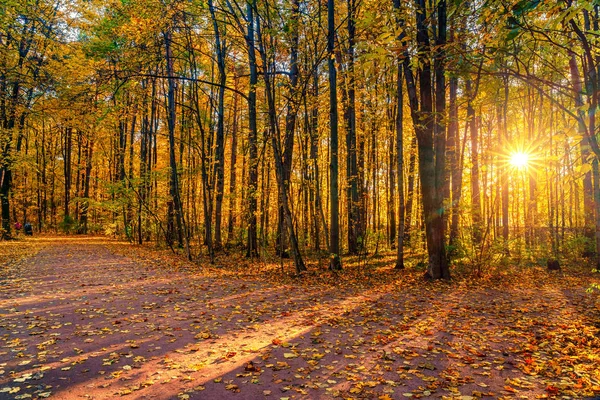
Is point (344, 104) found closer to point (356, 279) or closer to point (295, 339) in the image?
point (356, 279)

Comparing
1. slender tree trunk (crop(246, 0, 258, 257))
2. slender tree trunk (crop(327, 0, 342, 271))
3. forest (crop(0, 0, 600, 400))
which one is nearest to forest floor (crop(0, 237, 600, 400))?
A: forest (crop(0, 0, 600, 400))

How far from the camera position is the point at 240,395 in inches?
134

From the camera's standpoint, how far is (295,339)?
5.04 m

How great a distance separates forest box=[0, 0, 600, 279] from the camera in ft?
14.9

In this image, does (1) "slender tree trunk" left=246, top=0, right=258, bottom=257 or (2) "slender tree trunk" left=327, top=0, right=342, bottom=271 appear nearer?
(2) "slender tree trunk" left=327, top=0, right=342, bottom=271

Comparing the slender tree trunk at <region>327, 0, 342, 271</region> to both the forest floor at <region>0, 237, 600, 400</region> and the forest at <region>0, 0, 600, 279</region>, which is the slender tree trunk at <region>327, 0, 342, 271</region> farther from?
the forest floor at <region>0, 237, 600, 400</region>

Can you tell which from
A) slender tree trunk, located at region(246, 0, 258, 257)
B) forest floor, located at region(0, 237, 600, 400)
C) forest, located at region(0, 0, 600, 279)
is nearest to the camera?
forest floor, located at region(0, 237, 600, 400)

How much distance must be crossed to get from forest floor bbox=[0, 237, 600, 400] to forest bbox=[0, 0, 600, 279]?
2.26m

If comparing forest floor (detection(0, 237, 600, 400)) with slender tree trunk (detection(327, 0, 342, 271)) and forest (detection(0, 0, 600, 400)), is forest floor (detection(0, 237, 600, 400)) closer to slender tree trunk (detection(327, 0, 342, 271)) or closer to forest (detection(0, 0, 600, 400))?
forest (detection(0, 0, 600, 400))

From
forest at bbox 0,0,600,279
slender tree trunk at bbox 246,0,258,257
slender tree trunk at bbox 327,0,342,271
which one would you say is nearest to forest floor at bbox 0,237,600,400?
slender tree trunk at bbox 327,0,342,271

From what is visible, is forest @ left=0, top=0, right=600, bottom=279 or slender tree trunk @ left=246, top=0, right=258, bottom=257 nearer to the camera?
forest @ left=0, top=0, right=600, bottom=279

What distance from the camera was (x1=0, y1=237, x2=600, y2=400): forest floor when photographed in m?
3.58

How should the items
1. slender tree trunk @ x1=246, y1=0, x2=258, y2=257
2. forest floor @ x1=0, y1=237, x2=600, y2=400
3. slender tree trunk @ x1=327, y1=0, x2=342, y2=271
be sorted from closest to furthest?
forest floor @ x1=0, y1=237, x2=600, y2=400 < slender tree trunk @ x1=327, y1=0, x2=342, y2=271 < slender tree trunk @ x1=246, y1=0, x2=258, y2=257

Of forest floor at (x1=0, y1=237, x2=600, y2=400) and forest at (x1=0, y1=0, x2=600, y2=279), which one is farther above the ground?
forest at (x1=0, y1=0, x2=600, y2=279)
